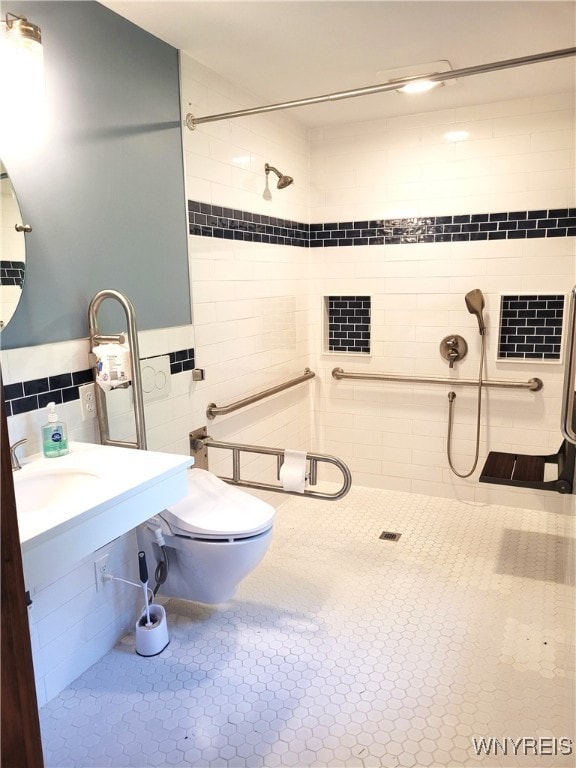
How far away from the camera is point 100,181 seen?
2023mm

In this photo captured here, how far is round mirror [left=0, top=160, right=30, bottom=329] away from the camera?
165 centimetres

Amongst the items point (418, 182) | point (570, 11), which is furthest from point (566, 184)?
point (570, 11)

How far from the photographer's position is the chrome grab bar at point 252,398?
2.71 metres

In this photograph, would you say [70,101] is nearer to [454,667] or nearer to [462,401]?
[454,667]

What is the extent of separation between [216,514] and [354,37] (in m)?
2.01

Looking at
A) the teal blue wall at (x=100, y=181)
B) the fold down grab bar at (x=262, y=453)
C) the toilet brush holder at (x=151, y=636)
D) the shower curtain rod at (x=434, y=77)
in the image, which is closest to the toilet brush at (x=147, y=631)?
the toilet brush holder at (x=151, y=636)

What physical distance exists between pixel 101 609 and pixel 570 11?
2.92m

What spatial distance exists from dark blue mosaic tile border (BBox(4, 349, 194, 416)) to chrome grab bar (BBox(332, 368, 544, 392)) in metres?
2.05

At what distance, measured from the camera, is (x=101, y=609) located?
2.10 meters

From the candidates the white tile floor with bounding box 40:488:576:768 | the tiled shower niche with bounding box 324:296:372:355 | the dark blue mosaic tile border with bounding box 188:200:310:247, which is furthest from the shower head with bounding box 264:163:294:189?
the white tile floor with bounding box 40:488:576:768

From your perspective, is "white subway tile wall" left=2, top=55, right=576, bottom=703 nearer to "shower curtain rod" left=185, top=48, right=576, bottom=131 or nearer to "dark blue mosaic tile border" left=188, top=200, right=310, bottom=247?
"dark blue mosaic tile border" left=188, top=200, right=310, bottom=247

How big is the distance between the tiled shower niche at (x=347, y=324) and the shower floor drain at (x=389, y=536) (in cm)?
121

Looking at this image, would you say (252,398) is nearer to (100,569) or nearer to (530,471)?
(100,569)

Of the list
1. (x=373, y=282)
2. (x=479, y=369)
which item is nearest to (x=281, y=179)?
(x=373, y=282)
